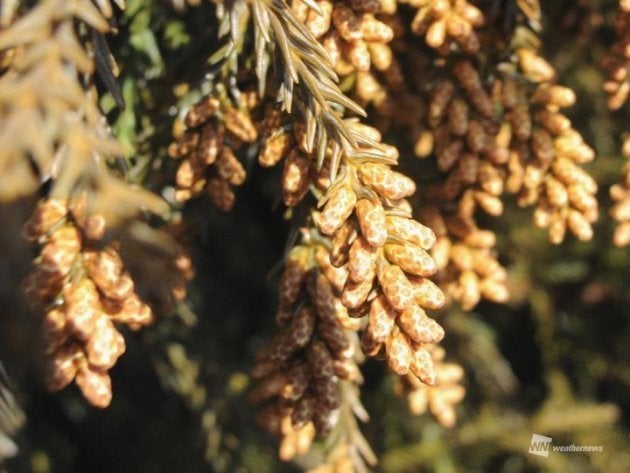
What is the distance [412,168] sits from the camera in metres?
1.43

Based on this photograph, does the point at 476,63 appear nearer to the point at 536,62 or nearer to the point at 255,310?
the point at 536,62

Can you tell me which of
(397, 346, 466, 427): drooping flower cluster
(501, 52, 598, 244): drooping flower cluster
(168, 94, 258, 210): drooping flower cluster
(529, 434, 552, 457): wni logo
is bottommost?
(529, 434, 552, 457): wni logo

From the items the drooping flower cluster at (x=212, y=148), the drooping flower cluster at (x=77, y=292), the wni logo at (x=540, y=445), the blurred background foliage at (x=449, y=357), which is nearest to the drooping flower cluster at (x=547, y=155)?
the blurred background foliage at (x=449, y=357)

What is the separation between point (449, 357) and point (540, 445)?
0.31 metres

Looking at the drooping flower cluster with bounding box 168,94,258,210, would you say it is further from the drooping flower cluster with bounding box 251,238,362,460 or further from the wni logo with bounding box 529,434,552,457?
the wni logo with bounding box 529,434,552,457

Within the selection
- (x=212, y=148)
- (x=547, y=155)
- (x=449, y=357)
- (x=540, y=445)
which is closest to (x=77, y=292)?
(x=212, y=148)

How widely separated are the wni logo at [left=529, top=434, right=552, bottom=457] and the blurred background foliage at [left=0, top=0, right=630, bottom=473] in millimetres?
39

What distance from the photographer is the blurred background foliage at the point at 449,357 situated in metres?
1.71

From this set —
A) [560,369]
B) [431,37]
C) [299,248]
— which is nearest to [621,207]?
[431,37]

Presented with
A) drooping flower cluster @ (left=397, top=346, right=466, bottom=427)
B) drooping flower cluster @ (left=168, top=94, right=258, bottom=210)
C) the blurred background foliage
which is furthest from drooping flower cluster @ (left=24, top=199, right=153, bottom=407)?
drooping flower cluster @ (left=397, top=346, right=466, bottom=427)

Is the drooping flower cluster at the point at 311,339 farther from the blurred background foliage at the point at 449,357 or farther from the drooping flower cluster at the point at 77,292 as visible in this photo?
the blurred background foliage at the point at 449,357

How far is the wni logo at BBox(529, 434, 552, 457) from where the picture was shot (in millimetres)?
1877

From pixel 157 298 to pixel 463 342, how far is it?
107 cm

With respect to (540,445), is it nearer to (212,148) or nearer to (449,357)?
(449,357)
